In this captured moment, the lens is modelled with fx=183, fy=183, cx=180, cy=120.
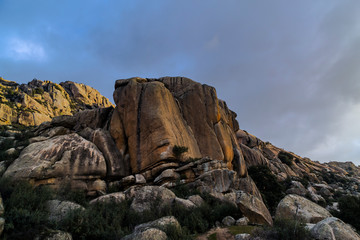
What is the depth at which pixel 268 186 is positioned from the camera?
33281mm

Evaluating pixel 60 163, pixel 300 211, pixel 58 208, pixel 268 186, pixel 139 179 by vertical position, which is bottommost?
pixel 300 211

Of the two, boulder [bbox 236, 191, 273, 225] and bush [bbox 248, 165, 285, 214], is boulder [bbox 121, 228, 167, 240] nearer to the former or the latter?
boulder [bbox 236, 191, 273, 225]

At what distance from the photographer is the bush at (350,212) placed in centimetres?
1490

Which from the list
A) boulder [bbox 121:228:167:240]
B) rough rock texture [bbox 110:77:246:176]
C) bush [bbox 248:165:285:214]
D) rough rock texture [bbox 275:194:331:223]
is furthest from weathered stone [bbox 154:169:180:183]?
bush [bbox 248:165:285:214]

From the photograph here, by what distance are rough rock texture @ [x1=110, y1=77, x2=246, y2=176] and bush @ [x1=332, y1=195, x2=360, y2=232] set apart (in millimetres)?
16337

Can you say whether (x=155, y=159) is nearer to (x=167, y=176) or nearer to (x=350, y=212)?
(x=167, y=176)

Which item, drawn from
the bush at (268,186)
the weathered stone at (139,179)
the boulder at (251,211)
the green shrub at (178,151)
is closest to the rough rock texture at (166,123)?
the green shrub at (178,151)

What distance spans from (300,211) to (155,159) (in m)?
16.8

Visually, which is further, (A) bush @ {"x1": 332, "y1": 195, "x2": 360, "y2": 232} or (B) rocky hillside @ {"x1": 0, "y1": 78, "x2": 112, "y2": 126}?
(B) rocky hillside @ {"x1": 0, "y1": 78, "x2": 112, "y2": 126}

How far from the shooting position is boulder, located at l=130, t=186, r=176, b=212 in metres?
12.5

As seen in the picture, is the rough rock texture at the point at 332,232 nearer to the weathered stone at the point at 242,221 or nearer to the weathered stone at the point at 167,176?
the weathered stone at the point at 242,221

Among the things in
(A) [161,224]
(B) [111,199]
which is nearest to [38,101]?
(B) [111,199]

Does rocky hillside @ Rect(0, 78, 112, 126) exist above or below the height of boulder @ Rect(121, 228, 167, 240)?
above

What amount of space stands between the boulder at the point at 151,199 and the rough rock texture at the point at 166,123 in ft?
30.4
